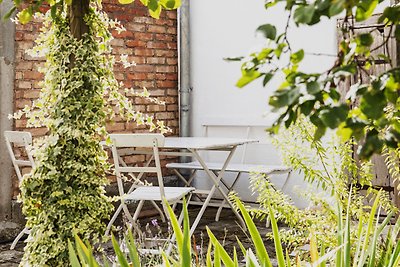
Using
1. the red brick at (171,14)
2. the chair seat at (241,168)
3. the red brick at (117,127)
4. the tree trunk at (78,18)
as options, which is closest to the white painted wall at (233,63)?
the red brick at (171,14)

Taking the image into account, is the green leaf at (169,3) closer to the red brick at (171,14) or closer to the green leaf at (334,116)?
the green leaf at (334,116)

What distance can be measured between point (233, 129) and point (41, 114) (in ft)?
16.2

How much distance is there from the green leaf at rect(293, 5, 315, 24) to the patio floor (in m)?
3.50

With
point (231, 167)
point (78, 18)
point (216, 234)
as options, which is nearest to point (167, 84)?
point (231, 167)

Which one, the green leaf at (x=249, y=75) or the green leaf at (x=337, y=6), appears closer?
the green leaf at (x=337, y=6)

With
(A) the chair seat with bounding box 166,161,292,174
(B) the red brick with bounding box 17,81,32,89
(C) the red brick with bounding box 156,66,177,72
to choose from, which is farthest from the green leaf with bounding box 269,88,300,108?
(C) the red brick with bounding box 156,66,177,72

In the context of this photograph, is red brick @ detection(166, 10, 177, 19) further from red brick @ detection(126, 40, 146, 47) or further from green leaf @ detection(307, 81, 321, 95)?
green leaf @ detection(307, 81, 321, 95)

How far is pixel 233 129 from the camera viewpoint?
738cm

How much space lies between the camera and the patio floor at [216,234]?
5.18m

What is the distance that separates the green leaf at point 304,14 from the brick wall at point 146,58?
5451mm

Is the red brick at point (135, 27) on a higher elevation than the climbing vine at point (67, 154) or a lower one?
higher

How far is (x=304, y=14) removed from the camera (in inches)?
34.9

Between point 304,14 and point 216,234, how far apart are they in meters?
5.20

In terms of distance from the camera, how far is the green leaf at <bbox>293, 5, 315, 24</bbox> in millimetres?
878
